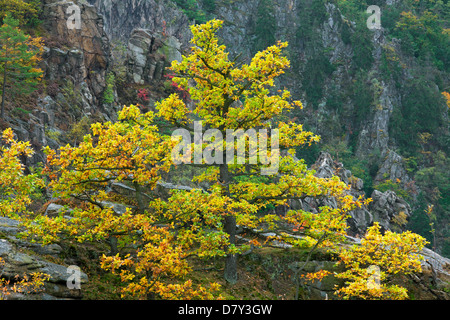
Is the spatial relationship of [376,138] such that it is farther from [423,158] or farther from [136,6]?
[136,6]

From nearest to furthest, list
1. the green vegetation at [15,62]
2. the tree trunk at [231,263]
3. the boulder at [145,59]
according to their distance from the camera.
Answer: the tree trunk at [231,263]
the green vegetation at [15,62]
the boulder at [145,59]

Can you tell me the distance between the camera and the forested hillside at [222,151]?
9.90 metres

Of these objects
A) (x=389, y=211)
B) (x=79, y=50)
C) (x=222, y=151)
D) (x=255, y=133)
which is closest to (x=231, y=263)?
(x=222, y=151)

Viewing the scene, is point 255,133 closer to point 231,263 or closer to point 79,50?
point 231,263

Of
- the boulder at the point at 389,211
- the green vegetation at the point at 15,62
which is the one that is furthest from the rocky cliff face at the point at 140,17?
the boulder at the point at 389,211

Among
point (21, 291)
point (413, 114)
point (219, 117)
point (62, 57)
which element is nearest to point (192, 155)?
point (219, 117)

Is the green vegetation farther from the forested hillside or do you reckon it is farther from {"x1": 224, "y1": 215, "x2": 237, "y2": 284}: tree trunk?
{"x1": 224, "y1": 215, "x2": 237, "y2": 284}: tree trunk

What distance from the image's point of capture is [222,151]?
42.8ft

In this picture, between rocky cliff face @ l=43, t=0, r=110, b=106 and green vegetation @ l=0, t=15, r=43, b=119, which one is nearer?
green vegetation @ l=0, t=15, r=43, b=119

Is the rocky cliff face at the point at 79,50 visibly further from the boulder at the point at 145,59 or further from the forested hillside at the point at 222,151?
the boulder at the point at 145,59

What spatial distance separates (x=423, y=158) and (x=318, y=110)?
22.2 m

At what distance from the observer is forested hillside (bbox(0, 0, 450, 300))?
32.5 ft

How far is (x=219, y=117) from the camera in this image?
12570 mm

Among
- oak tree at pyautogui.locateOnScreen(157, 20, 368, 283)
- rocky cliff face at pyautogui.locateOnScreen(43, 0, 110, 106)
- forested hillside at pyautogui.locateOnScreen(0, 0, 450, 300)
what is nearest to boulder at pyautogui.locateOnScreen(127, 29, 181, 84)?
forested hillside at pyautogui.locateOnScreen(0, 0, 450, 300)
